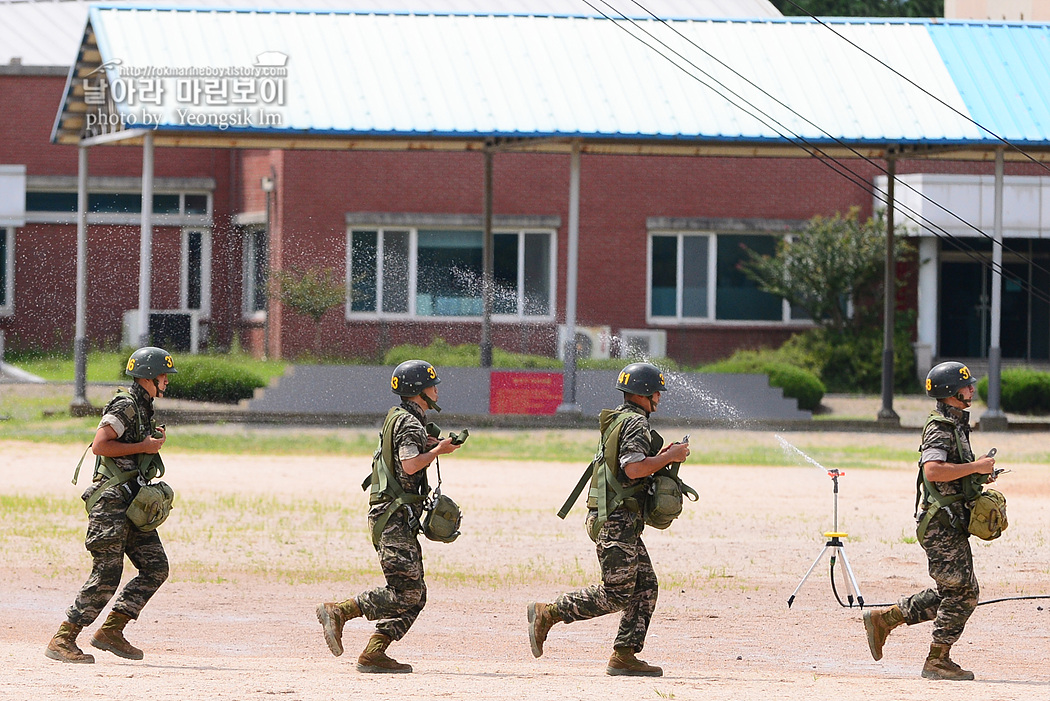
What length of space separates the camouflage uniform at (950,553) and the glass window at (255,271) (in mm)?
26083

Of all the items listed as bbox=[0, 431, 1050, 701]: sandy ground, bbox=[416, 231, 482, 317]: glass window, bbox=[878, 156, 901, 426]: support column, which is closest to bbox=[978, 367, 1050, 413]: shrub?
bbox=[878, 156, 901, 426]: support column

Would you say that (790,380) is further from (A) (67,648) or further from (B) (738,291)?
(A) (67,648)

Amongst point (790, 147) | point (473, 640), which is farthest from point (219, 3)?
point (473, 640)

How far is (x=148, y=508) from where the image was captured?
29.8 feet

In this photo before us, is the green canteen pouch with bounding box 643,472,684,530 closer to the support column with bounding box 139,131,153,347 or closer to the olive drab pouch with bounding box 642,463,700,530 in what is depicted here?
the olive drab pouch with bounding box 642,463,700,530

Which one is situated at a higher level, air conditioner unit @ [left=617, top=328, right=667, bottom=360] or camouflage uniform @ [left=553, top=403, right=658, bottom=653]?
air conditioner unit @ [left=617, top=328, right=667, bottom=360]

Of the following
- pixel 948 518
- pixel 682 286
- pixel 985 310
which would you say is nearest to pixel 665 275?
pixel 682 286

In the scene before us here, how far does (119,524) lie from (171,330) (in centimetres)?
2444

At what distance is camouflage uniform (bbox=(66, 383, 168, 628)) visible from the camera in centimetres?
909

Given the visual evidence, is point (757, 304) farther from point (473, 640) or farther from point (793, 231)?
point (473, 640)

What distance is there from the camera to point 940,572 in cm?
911

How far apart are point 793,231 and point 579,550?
22.3 m

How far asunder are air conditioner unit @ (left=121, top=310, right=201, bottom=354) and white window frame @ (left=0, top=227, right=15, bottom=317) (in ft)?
9.27

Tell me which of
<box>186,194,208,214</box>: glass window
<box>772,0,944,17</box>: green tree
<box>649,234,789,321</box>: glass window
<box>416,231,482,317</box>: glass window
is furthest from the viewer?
<box>772,0,944,17</box>: green tree
